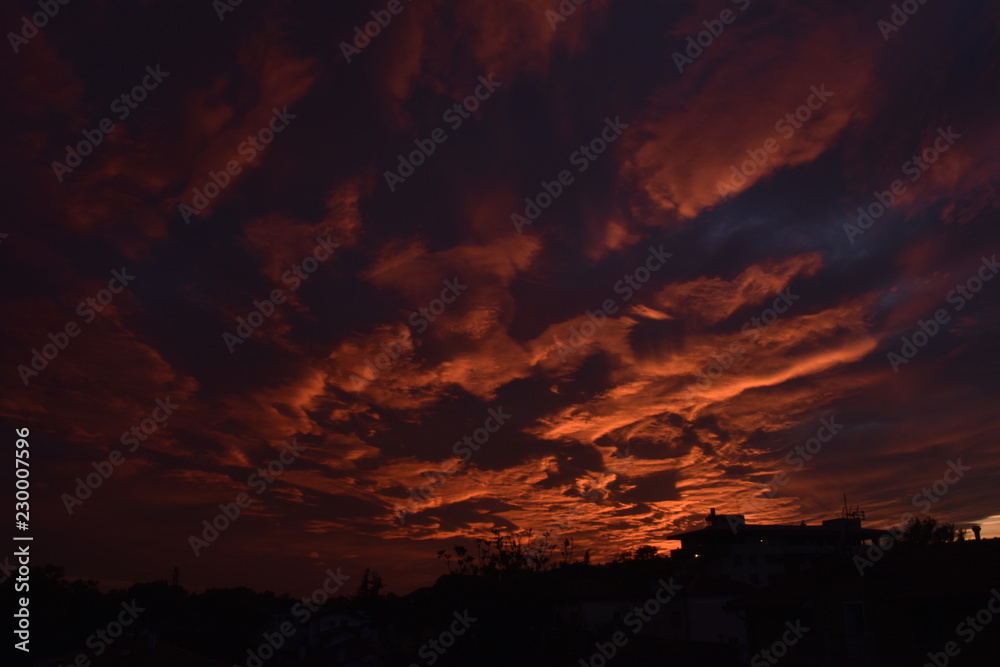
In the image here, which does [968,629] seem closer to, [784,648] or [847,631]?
[847,631]

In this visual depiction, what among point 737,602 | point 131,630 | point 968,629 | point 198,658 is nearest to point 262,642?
point 131,630

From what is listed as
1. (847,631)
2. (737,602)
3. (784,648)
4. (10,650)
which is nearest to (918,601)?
(847,631)

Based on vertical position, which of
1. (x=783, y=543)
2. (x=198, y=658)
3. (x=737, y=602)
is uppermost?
(x=783, y=543)

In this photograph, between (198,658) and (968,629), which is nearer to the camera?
(968,629)

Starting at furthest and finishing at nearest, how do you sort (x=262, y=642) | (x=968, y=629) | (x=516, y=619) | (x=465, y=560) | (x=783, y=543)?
1. (x=783, y=543)
2. (x=262, y=642)
3. (x=968, y=629)
4. (x=465, y=560)
5. (x=516, y=619)

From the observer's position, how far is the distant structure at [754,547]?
8194 centimetres

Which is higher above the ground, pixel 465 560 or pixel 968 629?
pixel 465 560

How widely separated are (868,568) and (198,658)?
136ft

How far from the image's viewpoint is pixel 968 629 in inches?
898

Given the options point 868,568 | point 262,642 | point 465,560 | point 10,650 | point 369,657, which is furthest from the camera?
point 262,642

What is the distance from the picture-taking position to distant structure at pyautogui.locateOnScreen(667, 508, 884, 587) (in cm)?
8194

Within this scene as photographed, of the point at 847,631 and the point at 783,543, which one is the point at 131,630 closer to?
the point at 847,631

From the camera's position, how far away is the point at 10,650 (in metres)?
49.6

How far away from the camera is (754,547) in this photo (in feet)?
276
